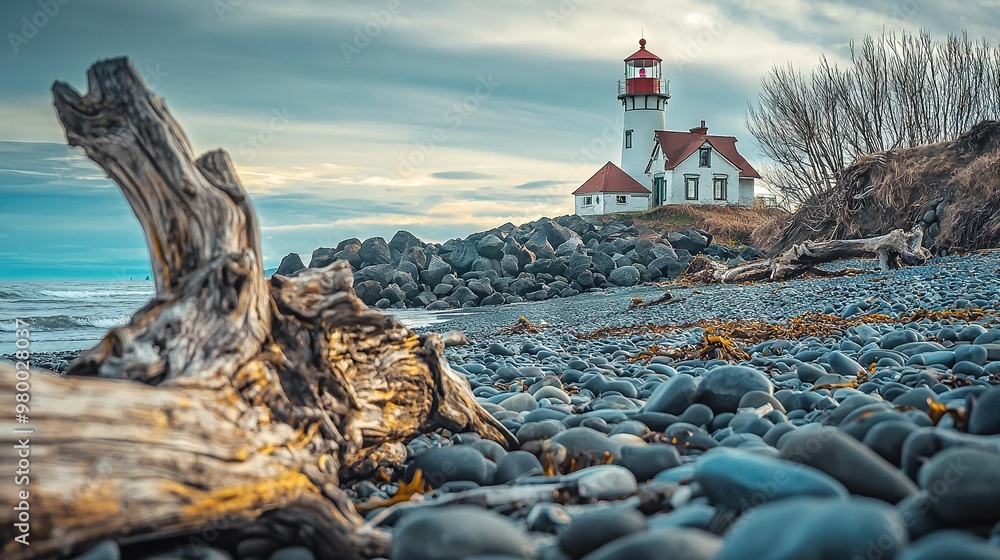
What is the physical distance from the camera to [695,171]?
140 feet

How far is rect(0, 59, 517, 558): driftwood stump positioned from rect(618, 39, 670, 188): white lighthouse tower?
43381 mm

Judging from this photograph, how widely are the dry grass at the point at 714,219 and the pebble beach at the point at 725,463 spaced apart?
25.3 metres

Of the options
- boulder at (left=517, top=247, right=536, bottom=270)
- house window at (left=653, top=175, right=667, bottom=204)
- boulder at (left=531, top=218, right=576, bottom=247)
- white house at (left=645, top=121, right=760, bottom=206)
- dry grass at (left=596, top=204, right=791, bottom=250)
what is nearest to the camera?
boulder at (left=517, top=247, right=536, bottom=270)

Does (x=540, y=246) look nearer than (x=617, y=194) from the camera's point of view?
Yes

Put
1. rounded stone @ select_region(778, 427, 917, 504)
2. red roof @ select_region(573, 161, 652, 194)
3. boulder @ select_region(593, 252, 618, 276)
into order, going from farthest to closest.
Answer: red roof @ select_region(573, 161, 652, 194) < boulder @ select_region(593, 252, 618, 276) < rounded stone @ select_region(778, 427, 917, 504)

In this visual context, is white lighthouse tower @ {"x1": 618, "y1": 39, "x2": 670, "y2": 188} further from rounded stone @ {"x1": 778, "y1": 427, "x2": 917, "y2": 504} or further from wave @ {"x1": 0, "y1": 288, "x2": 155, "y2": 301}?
rounded stone @ {"x1": 778, "y1": 427, "x2": 917, "y2": 504}

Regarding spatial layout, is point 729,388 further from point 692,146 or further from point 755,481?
point 692,146

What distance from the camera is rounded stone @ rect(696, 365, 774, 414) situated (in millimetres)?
3467

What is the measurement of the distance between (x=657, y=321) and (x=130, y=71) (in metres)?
8.68

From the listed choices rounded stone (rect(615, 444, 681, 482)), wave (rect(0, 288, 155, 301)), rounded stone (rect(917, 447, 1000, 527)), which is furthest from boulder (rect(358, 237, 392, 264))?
rounded stone (rect(917, 447, 1000, 527))

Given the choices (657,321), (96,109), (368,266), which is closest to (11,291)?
(368,266)

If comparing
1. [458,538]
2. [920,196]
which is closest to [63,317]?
[458,538]

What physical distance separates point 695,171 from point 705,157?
1.09 m

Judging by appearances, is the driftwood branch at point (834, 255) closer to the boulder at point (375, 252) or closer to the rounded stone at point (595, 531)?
the rounded stone at point (595, 531)
